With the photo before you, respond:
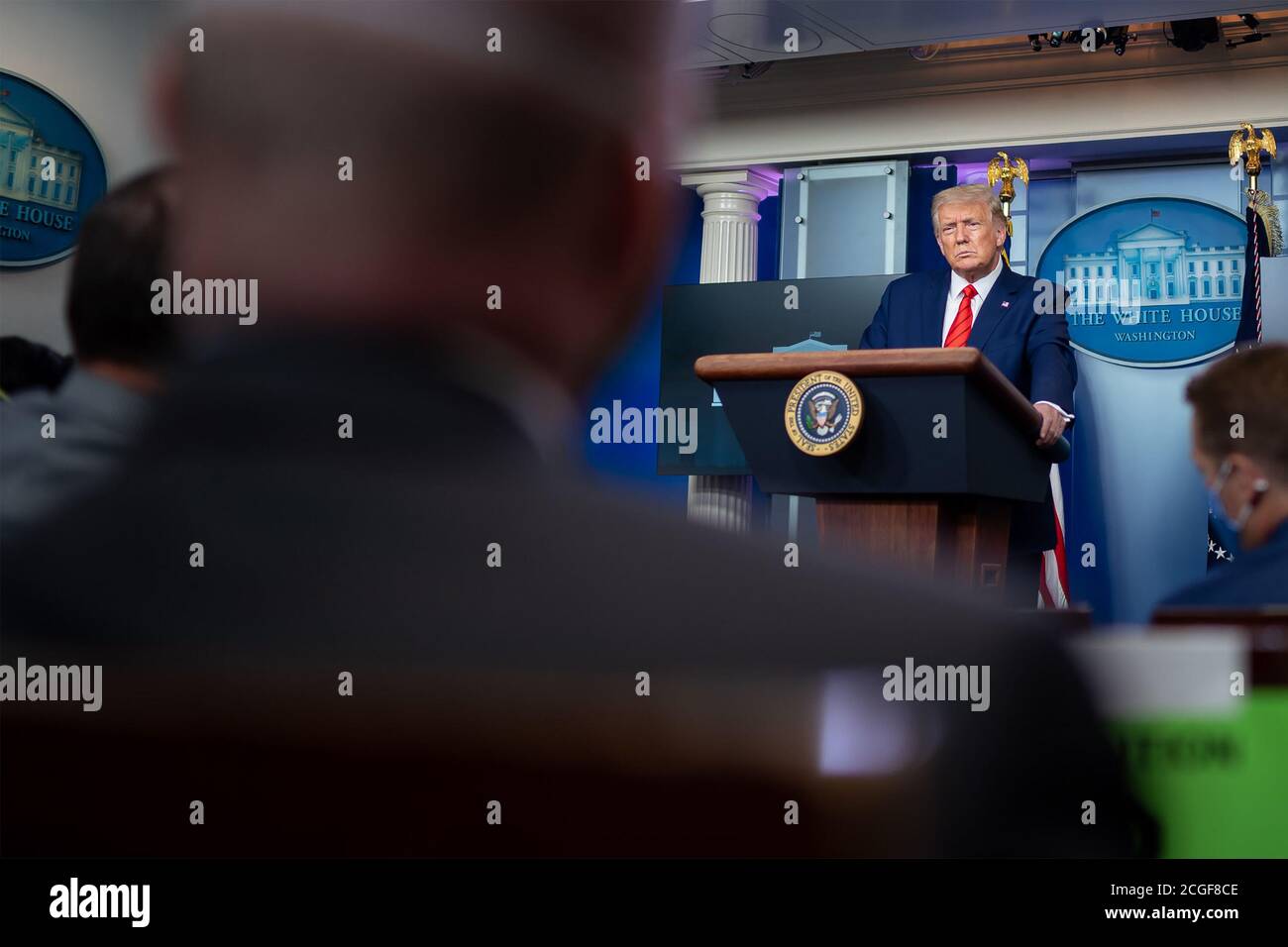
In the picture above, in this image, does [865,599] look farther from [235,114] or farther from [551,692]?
[235,114]

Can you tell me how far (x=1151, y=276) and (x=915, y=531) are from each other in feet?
11.2

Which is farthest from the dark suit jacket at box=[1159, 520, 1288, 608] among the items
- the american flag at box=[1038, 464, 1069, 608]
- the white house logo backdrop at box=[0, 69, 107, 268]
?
the american flag at box=[1038, 464, 1069, 608]

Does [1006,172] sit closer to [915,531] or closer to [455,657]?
[915,531]

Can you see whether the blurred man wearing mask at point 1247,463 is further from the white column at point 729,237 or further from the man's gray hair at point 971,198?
the man's gray hair at point 971,198

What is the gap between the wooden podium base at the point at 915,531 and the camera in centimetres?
149

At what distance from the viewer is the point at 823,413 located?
151cm

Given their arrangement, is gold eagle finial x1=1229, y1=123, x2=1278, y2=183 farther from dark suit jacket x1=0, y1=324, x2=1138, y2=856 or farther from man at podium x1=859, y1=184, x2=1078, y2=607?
dark suit jacket x1=0, y1=324, x2=1138, y2=856

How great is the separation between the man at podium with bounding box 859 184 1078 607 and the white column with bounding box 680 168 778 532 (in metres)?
0.37

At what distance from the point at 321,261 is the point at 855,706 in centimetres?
40

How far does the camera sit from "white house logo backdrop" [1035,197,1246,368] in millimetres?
4289

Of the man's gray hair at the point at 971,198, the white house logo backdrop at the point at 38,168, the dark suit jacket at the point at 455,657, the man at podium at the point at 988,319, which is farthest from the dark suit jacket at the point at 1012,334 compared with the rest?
the white house logo backdrop at the point at 38,168

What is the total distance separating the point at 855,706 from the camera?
0.73 m

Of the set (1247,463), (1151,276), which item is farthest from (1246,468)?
(1151,276)
